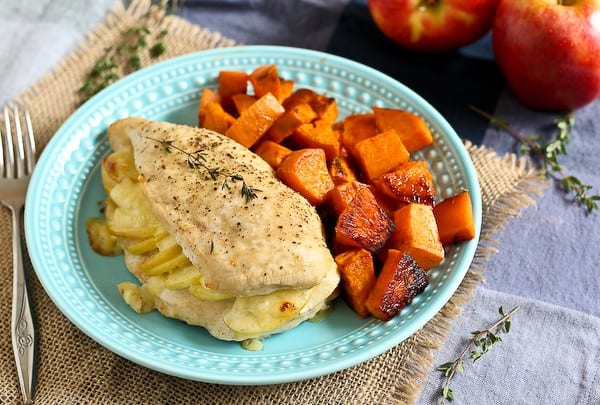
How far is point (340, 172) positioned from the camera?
10.5 feet

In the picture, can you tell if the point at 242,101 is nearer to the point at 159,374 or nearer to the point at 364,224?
the point at 364,224

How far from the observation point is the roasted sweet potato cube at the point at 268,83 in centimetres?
355

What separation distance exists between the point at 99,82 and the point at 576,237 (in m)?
2.87

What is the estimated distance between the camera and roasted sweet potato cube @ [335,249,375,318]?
2838 mm

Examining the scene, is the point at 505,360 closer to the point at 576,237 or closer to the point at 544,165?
the point at 576,237

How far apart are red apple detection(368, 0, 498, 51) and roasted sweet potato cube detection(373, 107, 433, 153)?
1.11m

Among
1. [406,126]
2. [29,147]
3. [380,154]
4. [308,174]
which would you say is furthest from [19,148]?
[406,126]

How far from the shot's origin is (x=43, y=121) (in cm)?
397

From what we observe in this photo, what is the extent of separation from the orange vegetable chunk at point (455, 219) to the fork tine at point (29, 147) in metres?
2.07

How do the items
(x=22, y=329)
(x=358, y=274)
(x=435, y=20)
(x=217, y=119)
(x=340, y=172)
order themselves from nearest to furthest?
(x=358, y=274) < (x=22, y=329) < (x=340, y=172) < (x=217, y=119) < (x=435, y=20)

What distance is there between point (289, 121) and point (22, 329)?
5.03 ft

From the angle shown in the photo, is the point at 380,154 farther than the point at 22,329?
Yes

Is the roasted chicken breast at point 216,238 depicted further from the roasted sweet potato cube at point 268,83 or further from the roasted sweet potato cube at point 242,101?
the roasted sweet potato cube at point 268,83

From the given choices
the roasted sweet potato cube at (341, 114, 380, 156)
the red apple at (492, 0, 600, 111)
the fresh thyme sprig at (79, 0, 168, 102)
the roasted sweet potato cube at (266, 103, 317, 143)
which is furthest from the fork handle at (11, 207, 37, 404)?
the red apple at (492, 0, 600, 111)
